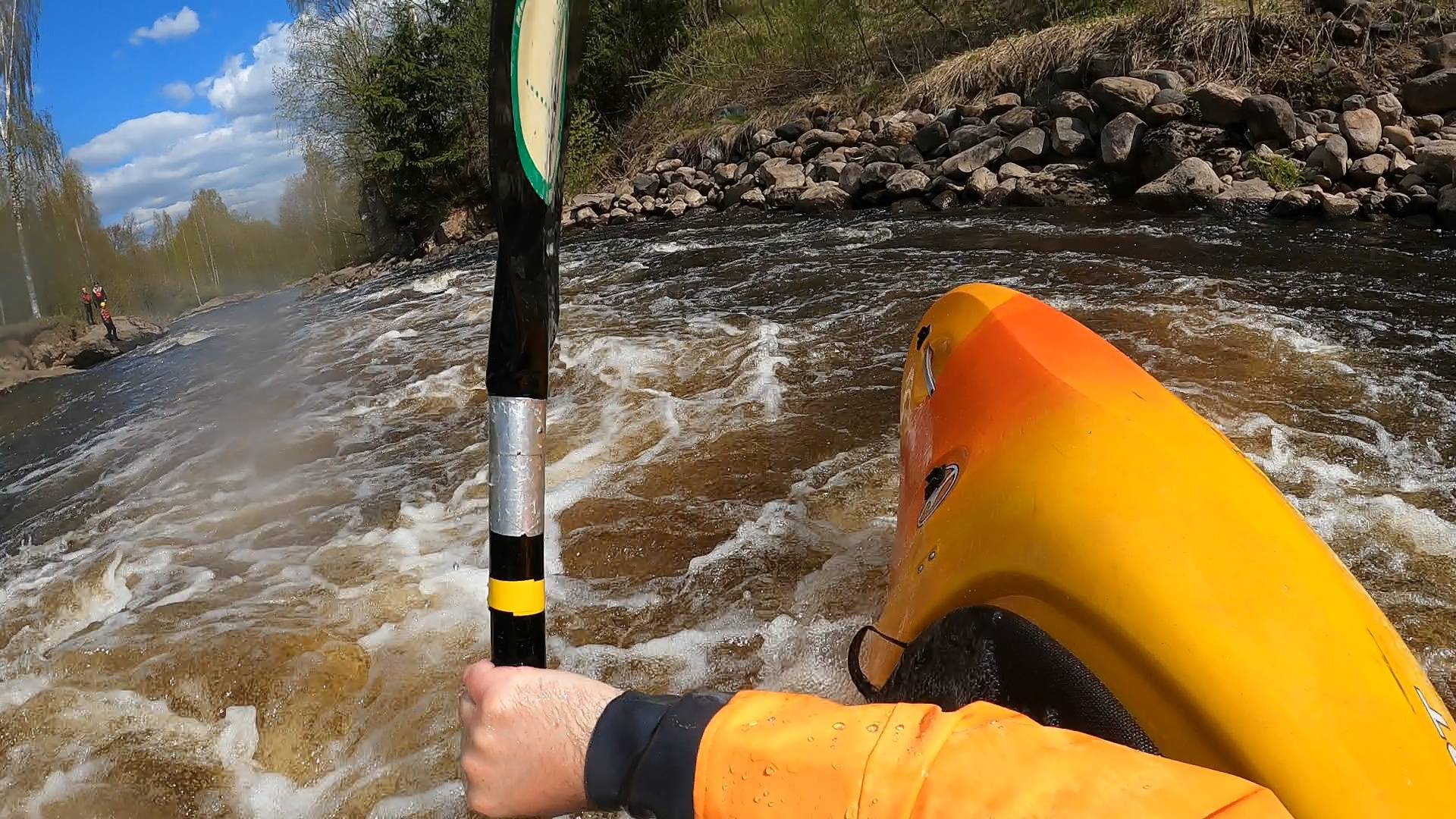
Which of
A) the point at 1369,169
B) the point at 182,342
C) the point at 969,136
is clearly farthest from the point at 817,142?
the point at 182,342

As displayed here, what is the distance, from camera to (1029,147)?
8727 mm

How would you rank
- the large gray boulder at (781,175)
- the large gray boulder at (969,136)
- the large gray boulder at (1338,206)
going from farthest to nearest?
the large gray boulder at (781,175), the large gray boulder at (969,136), the large gray boulder at (1338,206)

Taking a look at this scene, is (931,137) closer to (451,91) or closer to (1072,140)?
(1072,140)

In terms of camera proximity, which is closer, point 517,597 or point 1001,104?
point 517,597

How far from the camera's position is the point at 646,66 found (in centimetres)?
1781

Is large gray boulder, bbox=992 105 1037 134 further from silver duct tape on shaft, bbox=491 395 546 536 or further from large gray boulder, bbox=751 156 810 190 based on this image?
silver duct tape on shaft, bbox=491 395 546 536

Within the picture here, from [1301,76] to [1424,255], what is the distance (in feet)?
13.5

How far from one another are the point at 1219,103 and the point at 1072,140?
1304mm

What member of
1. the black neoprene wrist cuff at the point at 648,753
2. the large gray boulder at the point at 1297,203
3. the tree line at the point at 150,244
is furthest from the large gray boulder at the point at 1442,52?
the tree line at the point at 150,244

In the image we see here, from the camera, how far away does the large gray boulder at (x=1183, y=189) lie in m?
7.08

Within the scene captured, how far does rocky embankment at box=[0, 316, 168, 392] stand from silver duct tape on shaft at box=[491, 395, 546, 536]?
42.8ft

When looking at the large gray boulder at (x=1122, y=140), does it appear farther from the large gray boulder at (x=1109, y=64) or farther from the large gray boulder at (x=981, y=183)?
the large gray boulder at (x=1109, y=64)

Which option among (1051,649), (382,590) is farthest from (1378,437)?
(382,590)

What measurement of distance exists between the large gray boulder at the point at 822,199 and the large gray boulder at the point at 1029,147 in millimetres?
1894
